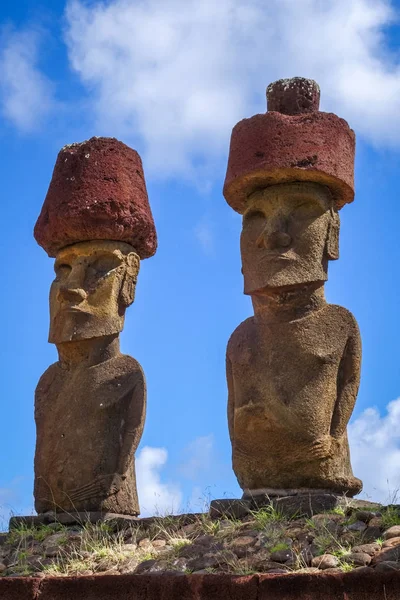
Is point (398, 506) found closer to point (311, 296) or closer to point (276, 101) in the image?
point (311, 296)

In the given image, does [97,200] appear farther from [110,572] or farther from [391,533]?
[391,533]

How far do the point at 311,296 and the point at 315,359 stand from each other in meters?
0.64

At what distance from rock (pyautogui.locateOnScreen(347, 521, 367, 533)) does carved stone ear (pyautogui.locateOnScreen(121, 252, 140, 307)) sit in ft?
12.6

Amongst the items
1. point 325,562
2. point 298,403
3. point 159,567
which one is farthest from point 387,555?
point 298,403

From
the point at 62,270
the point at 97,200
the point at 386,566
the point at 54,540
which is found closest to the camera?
the point at 386,566

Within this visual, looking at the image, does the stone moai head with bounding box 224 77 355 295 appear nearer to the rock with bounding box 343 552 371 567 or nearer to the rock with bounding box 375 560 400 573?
the rock with bounding box 343 552 371 567

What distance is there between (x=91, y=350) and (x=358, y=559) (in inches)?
170

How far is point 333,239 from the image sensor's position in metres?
9.98

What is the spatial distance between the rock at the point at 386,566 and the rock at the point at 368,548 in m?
0.25

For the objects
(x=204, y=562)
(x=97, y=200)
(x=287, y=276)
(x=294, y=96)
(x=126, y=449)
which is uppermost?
(x=294, y=96)

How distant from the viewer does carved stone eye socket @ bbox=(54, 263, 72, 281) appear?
445 inches

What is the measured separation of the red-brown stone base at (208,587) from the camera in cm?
693

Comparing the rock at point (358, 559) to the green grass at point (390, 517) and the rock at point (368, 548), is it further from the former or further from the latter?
the green grass at point (390, 517)

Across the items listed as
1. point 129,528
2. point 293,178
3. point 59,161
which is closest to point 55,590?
point 129,528
